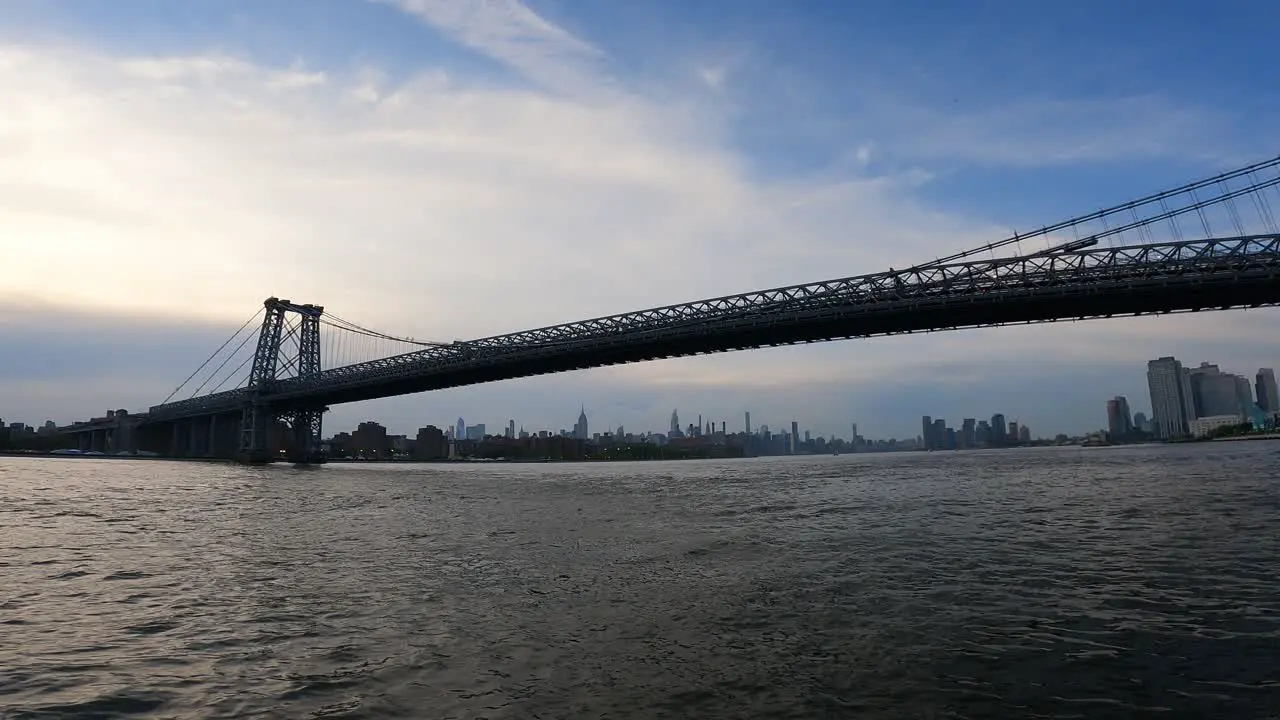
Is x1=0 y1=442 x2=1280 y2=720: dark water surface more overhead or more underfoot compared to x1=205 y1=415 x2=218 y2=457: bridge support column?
more underfoot

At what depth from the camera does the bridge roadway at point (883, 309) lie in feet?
159

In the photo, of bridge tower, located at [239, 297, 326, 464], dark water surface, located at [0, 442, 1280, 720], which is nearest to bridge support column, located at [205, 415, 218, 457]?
bridge tower, located at [239, 297, 326, 464]

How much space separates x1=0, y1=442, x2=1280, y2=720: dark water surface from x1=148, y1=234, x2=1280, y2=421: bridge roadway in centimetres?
3568

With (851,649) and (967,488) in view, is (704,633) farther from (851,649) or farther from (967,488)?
(967,488)

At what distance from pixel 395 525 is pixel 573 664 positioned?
50.2ft

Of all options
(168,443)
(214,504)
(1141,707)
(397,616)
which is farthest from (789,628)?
(168,443)

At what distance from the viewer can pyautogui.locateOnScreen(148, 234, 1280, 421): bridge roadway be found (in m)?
48.4

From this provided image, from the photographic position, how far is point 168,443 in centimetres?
11938

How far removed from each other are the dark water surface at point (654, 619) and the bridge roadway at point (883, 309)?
3568cm

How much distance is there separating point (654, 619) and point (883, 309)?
166ft

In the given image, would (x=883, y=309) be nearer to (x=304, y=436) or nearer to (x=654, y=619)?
(x=654, y=619)

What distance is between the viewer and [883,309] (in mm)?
55938

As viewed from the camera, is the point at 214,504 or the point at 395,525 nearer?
the point at 395,525

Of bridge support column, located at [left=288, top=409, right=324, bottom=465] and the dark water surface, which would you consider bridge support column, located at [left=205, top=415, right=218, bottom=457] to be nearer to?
bridge support column, located at [left=288, top=409, right=324, bottom=465]
